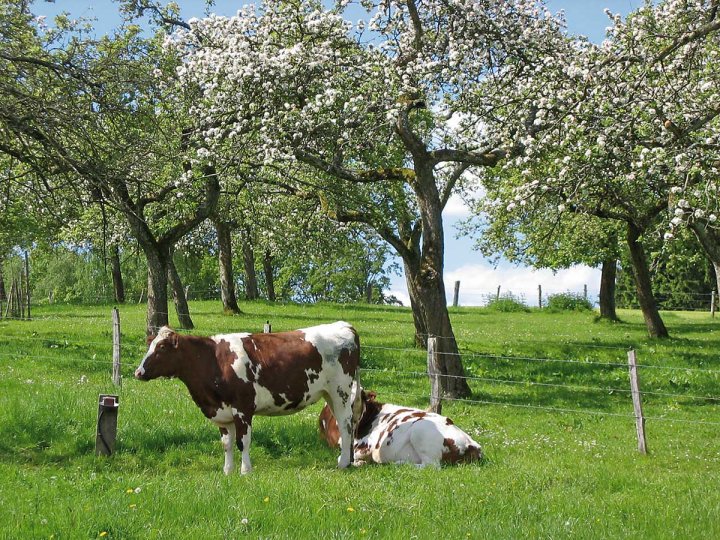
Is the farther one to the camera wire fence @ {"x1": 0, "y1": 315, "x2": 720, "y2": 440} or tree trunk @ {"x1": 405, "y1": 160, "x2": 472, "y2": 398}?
tree trunk @ {"x1": 405, "y1": 160, "x2": 472, "y2": 398}

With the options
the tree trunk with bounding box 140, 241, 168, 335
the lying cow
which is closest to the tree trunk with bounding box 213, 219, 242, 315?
the tree trunk with bounding box 140, 241, 168, 335

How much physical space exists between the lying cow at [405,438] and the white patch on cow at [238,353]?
5.60 ft

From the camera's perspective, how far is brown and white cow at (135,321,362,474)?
1142 centimetres

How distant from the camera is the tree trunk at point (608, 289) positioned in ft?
133

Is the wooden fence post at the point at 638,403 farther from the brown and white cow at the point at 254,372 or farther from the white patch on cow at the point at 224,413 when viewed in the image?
the white patch on cow at the point at 224,413

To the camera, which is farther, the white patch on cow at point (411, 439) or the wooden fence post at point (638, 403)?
the wooden fence post at point (638, 403)

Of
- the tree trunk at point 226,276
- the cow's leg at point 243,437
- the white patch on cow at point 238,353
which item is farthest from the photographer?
the tree trunk at point 226,276

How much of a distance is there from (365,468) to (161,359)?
10.6 ft

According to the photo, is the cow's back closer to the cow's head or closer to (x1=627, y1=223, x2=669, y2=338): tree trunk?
the cow's head

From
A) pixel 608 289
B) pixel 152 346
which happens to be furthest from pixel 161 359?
pixel 608 289

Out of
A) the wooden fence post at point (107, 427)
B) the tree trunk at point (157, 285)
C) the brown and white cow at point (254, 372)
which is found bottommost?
the wooden fence post at point (107, 427)

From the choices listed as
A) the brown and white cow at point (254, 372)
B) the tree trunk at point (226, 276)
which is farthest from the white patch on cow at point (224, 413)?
the tree trunk at point (226, 276)

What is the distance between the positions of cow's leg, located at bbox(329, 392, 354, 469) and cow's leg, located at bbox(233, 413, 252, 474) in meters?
1.36

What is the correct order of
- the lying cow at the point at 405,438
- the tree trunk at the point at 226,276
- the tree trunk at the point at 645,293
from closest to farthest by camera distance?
the lying cow at the point at 405,438, the tree trunk at the point at 645,293, the tree trunk at the point at 226,276
